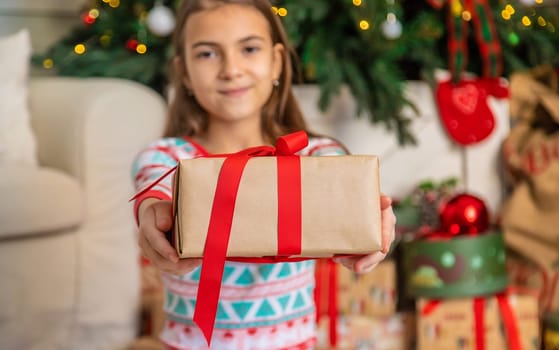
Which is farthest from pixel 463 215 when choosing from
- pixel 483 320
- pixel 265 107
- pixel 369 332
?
pixel 265 107

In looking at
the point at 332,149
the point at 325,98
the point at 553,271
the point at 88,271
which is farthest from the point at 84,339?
the point at 553,271

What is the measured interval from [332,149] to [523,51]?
1.42m

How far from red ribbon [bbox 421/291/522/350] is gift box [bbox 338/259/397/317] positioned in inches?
3.9

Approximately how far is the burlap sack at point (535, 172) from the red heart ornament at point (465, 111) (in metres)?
0.07

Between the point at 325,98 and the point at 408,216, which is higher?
the point at 325,98

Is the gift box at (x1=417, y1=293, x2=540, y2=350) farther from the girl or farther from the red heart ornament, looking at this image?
the girl

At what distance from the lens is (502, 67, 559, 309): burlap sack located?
5.83 ft

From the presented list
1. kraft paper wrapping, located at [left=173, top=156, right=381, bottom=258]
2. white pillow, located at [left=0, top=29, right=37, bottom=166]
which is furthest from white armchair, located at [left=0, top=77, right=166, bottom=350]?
kraft paper wrapping, located at [left=173, top=156, right=381, bottom=258]

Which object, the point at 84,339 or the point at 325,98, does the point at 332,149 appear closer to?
the point at 325,98

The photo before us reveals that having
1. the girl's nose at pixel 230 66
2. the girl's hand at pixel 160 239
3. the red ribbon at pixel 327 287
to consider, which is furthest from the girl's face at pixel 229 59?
the red ribbon at pixel 327 287

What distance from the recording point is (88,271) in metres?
1.62

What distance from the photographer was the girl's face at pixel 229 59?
871 mm

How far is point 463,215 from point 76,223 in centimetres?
84

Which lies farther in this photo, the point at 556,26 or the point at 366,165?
the point at 556,26
